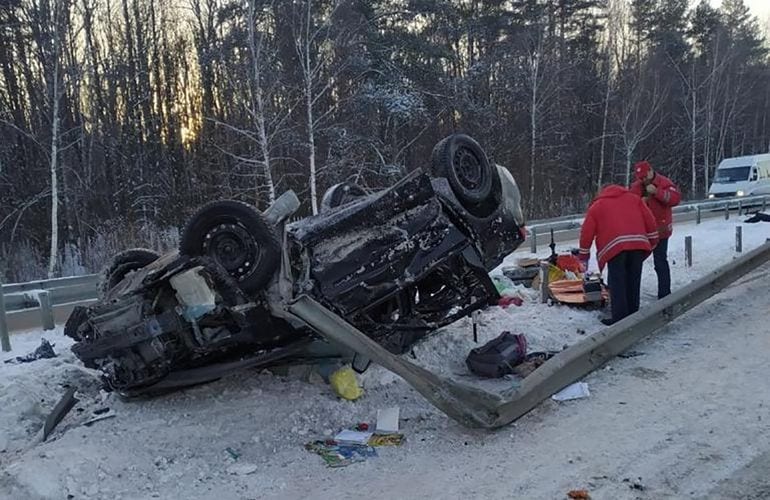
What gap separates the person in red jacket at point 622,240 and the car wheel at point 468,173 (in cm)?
172

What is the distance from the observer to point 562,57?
1235 inches

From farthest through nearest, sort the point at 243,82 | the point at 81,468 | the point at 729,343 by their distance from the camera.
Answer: the point at 243,82
the point at 729,343
the point at 81,468

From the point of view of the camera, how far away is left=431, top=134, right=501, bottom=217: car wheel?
4.68 metres

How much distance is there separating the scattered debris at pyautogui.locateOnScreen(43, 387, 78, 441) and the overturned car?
0.32 metres

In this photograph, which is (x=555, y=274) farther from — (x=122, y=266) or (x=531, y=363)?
(x=122, y=266)

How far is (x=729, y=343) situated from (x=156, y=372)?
4.68 metres

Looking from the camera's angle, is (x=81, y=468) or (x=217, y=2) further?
(x=217, y=2)

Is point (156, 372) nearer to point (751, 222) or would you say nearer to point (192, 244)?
point (192, 244)

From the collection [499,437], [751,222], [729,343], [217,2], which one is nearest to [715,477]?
[499,437]

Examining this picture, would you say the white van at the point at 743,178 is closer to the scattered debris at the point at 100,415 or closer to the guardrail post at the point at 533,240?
the guardrail post at the point at 533,240

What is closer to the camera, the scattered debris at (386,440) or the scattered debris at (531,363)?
the scattered debris at (386,440)

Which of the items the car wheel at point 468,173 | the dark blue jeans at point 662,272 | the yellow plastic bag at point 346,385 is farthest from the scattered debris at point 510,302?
the yellow plastic bag at point 346,385

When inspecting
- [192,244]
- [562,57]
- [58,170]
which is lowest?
[192,244]

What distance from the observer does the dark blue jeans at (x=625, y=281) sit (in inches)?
236
